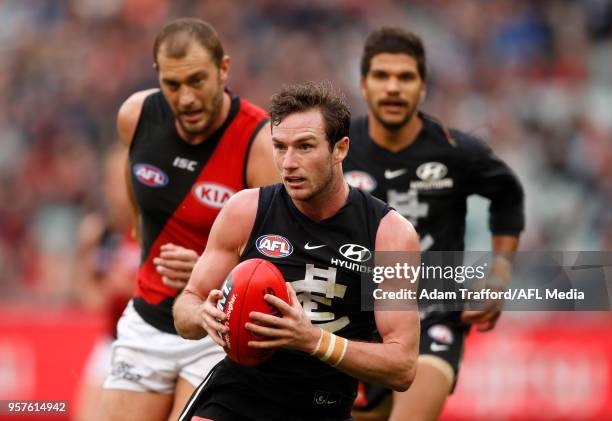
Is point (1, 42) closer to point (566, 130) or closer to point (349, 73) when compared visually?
point (349, 73)

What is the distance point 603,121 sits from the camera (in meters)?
15.6

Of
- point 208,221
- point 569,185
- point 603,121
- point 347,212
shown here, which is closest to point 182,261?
point 208,221

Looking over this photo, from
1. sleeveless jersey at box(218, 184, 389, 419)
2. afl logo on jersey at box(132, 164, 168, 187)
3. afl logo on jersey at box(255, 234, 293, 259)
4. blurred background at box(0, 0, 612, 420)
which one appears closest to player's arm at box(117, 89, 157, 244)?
afl logo on jersey at box(132, 164, 168, 187)

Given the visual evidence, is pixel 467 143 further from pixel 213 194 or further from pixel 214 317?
pixel 214 317

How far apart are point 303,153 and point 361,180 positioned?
83.4 inches

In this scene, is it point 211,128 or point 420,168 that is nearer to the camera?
point 211,128

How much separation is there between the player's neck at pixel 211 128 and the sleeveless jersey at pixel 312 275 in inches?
49.5

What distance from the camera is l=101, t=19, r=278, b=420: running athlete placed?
21.4ft

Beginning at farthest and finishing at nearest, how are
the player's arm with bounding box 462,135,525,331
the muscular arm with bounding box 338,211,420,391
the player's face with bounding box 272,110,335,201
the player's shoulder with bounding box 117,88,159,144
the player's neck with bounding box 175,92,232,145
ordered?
the player's arm with bounding box 462,135,525,331 < the player's shoulder with bounding box 117,88,159,144 < the player's neck with bounding box 175,92,232,145 < the player's face with bounding box 272,110,335,201 < the muscular arm with bounding box 338,211,420,391

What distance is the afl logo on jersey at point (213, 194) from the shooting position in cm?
662

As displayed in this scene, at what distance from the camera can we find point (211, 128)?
6.71m

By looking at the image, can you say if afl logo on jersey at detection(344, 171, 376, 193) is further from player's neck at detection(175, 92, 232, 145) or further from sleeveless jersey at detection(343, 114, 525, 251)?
player's neck at detection(175, 92, 232, 145)

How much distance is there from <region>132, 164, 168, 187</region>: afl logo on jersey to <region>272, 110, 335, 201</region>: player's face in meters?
1.52

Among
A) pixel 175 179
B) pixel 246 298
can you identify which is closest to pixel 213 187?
pixel 175 179
